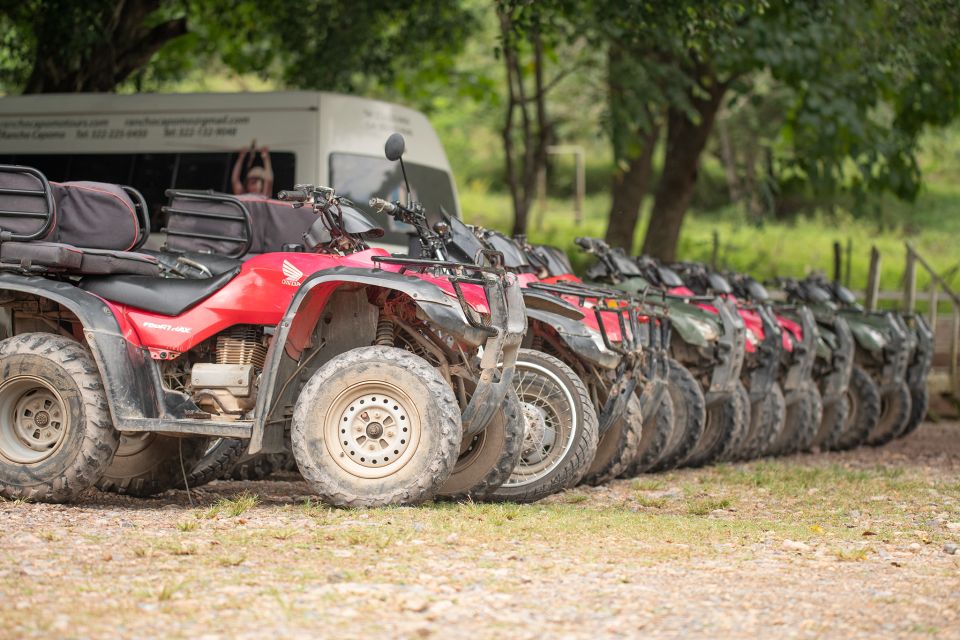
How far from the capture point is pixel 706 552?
22.3ft

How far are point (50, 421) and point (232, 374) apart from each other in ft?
2.99

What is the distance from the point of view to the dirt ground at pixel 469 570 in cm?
517

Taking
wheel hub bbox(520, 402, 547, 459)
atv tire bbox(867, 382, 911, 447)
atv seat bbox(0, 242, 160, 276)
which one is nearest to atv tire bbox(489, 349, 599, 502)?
wheel hub bbox(520, 402, 547, 459)

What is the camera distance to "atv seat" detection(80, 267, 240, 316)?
309 inches

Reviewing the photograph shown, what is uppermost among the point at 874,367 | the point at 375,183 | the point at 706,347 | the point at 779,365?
the point at 375,183

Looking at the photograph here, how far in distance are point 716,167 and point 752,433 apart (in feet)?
112

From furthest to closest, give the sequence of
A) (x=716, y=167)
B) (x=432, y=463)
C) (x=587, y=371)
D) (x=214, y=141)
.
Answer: (x=716, y=167), (x=214, y=141), (x=587, y=371), (x=432, y=463)

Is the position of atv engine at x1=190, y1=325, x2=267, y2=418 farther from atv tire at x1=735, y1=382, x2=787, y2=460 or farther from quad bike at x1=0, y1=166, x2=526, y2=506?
atv tire at x1=735, y1=382, x2=787, y2=460

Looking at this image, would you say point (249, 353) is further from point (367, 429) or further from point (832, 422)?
point (832, 422)

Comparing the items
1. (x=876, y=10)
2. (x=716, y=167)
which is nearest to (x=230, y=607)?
(x=876, y=10)

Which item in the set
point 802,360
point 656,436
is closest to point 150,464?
point 656,436

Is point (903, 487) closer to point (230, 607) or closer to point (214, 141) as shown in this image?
point (230, 607)

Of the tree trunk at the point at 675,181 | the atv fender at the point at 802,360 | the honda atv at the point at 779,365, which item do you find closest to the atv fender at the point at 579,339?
the honda atv at the point at 779,365

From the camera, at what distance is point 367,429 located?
296 inches
